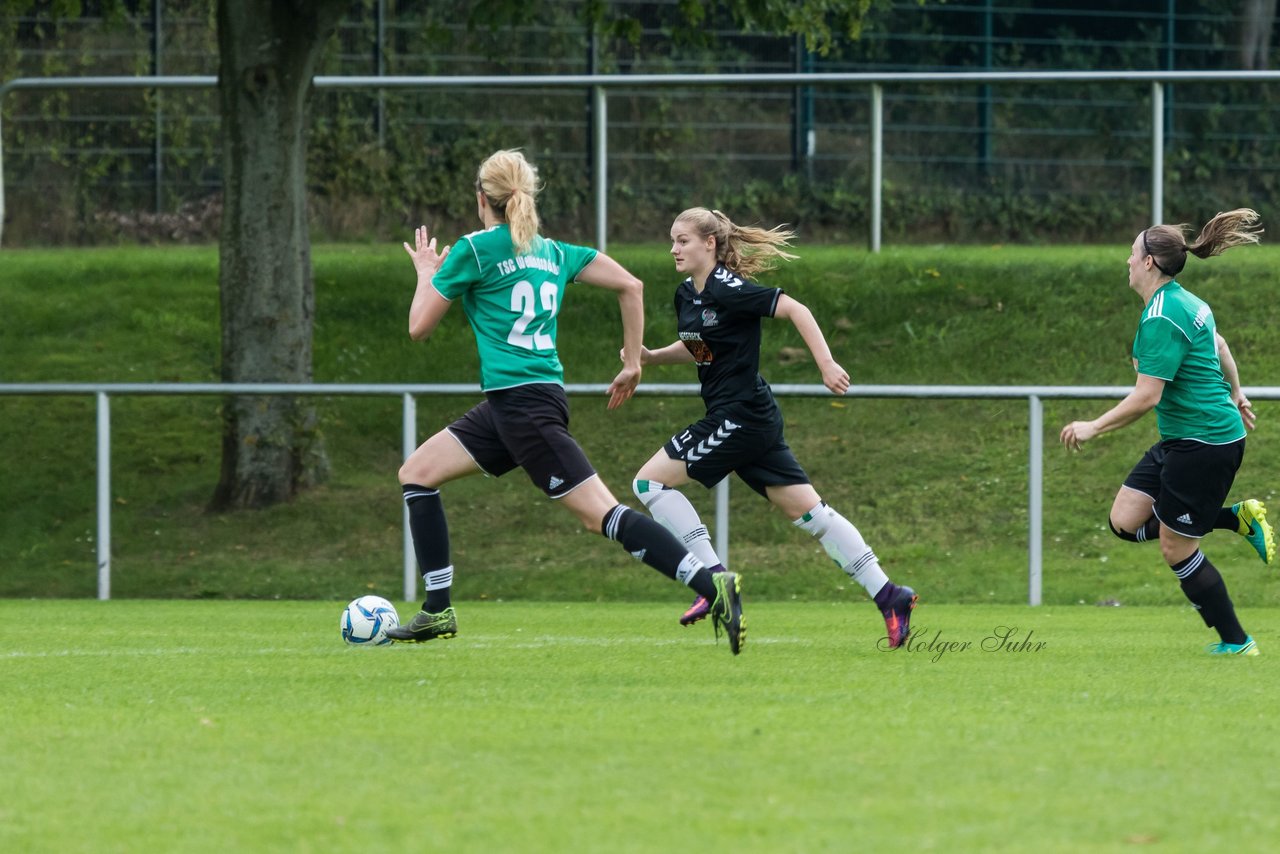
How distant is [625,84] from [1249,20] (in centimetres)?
893

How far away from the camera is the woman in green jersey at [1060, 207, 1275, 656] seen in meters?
7.18

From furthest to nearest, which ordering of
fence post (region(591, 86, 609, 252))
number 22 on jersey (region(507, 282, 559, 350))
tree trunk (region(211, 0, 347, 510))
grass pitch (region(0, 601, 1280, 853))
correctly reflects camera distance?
fence post (region(591, 86, 609, 252)) → tree trunk (region(211, 0, 347, 510)) → number 22 on jersey (region(507, 282, 559, 350)) → grass pitch (region(0, 601, 1280, 853))

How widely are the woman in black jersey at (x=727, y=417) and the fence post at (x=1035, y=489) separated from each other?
3304 millimetres

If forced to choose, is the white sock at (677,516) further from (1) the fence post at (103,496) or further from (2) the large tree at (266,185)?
(2) the large tree at (266,185)

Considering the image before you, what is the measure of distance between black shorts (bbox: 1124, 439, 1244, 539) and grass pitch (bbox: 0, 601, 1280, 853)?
1.93 ft

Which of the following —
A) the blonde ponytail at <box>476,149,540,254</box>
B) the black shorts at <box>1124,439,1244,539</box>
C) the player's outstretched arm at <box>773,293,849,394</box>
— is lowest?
the black shorts at <box>1124,439,1244,539</box>

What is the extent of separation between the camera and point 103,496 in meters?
11.7

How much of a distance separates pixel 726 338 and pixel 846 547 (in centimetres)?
106

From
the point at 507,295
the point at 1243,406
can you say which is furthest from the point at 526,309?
the point at 1243,406

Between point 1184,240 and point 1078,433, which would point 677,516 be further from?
point 1184,240

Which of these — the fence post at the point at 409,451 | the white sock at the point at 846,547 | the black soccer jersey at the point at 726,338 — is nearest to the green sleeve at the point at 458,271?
the black soccer jersey at the point at 726,338

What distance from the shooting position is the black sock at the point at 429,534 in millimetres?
7750

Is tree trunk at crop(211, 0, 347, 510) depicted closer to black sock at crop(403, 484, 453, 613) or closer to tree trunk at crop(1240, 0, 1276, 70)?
black sock at crop(403, 484, 453, 613)

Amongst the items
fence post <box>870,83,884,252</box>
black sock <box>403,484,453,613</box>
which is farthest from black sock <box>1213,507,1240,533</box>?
fence post <box>870,83,884,252</box>
